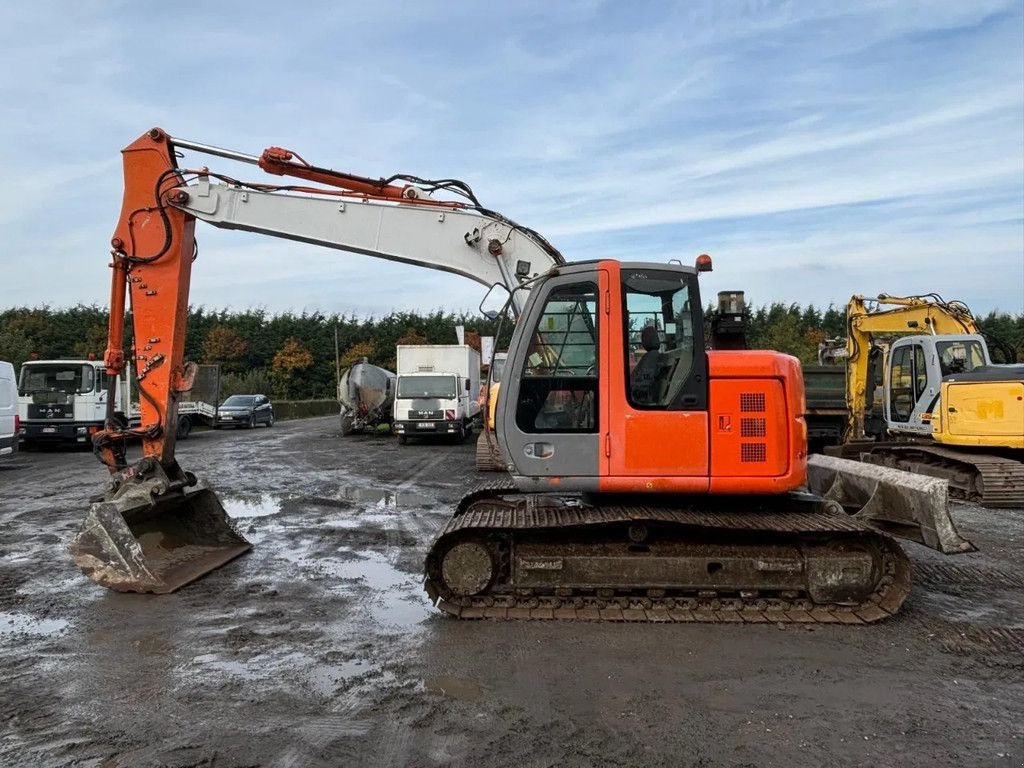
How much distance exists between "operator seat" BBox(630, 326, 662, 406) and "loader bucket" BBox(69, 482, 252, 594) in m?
4.11

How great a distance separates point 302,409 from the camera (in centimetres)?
4603

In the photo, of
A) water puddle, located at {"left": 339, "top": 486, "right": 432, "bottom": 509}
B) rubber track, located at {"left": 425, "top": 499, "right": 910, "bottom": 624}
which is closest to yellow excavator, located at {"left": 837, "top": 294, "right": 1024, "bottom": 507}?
rubber track, located at {"left": 425, "top": 499, "right": 910, "bottom": 624}

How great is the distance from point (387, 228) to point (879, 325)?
1068cm

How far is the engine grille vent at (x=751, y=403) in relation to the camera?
5676 millimetres

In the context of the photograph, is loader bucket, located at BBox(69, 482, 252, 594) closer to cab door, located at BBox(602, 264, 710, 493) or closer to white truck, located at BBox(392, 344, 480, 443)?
cab door, located at BBox(602, 264, 710, 493)

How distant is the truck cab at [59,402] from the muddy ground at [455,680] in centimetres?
1372

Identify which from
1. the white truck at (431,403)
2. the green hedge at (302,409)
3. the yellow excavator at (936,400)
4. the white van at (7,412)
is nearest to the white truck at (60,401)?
the white van at (7,412)

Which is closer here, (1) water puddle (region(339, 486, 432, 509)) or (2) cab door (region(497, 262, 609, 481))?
(2) cab door (region(497, 262, 609, 481))

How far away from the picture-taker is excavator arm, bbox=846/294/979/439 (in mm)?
13688

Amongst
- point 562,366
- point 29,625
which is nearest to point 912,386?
point 562,366

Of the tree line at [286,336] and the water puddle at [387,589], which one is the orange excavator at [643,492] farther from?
the tree line at [286,336]

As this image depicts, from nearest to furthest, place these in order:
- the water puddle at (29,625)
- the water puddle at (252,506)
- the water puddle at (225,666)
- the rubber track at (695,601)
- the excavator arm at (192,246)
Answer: the water puddle at (225,666), the water puddle at (29,625), the rubber track at (695,601), the excavator arm at (192,246), the water puddle at (252,506)

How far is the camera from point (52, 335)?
4928 centimetres

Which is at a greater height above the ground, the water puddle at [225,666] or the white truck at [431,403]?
the white truck at [431,403]
